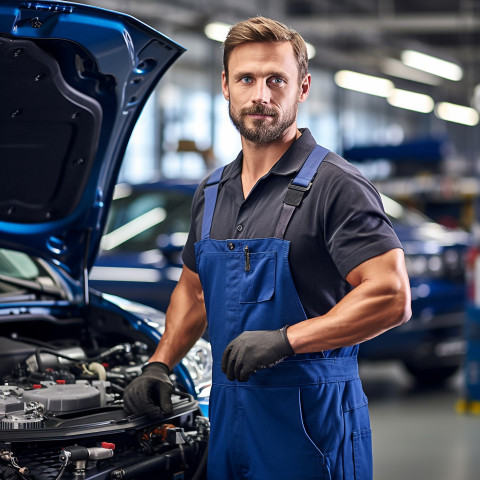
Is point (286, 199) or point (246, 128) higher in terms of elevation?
point (246, 128)

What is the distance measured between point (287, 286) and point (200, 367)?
1018 millimetres

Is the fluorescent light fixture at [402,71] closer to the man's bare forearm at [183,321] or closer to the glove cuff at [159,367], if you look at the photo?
the man's bare forearm at [183,321]

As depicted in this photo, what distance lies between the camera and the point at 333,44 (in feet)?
56.1

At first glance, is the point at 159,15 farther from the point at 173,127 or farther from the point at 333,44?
the point at 333,44

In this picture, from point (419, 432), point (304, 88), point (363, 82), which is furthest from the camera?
point (363, 82)

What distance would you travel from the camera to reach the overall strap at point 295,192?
215 centimetres

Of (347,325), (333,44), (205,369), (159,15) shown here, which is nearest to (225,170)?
(347,325)

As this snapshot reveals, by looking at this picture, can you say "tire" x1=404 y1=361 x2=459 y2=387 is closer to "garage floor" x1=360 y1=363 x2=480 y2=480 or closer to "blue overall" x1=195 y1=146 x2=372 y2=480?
"garage floor" x1=360 y1=363 x2=480 y2=480

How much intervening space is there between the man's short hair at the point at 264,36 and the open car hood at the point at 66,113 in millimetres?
285

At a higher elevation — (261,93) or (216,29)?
(216,29)

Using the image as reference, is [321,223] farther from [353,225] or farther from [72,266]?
[72,266]

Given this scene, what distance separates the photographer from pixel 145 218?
5.84 meters

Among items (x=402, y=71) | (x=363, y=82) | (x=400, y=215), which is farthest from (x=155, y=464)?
(x=402, y=71)

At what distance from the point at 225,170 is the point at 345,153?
913cm
